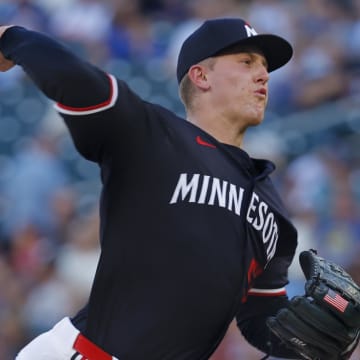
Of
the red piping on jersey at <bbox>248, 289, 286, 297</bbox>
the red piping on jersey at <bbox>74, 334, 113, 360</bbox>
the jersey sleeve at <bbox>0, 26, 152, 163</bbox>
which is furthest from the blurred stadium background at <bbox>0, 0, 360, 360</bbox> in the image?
the jersey sleeve at <bbox>0, 26, 152, 163</bbox>

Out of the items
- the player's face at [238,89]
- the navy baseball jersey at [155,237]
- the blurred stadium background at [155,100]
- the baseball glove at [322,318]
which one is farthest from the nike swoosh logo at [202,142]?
the blurred stadium background at [155,100]

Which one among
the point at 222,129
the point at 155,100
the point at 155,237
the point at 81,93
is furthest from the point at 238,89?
the point at 155,100

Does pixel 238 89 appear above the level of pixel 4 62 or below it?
above

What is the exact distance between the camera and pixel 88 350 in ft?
9.01

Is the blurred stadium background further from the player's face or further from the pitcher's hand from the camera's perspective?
the pitcher's hand

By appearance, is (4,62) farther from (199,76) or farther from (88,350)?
(88,350)

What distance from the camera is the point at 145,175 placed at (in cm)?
275

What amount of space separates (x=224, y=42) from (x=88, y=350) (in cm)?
110

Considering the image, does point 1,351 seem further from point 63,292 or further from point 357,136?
point 357,136

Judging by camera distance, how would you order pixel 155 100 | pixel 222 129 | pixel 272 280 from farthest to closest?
pixel 155 100
pixel 272 280
pixel 222 129

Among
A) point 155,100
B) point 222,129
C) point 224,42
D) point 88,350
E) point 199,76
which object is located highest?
point 224,42

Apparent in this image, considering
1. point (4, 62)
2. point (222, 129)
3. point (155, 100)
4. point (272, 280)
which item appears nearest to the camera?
point (4, 62)

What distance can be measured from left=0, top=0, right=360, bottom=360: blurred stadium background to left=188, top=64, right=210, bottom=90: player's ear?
2.41 m

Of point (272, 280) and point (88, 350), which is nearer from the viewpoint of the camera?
point (88, 350)
